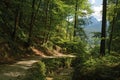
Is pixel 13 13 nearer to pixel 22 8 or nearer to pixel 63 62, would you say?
pixel 22 8

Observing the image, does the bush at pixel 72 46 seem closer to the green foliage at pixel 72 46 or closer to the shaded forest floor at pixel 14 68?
the green foliage at pixel 72 46

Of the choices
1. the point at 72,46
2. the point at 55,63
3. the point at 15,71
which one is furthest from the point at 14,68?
the point at 72,46

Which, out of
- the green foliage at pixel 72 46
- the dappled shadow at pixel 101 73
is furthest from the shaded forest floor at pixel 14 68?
the green foliage at pixel 72 46

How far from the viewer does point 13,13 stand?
27062 millimetres

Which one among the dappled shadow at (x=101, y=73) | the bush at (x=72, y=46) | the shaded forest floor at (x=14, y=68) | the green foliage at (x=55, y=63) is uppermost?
the dappled shadow at (x=101, y=73)

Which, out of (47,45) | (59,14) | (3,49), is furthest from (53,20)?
(3,49)

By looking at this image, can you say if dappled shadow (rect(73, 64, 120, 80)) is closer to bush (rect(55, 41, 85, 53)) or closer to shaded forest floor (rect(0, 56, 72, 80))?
shaded forest floor (rect(0, 56, 72, 80))

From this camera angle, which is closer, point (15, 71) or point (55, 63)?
point (15, 71)

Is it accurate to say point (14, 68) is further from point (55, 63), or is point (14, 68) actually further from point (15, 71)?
point (55, 63)

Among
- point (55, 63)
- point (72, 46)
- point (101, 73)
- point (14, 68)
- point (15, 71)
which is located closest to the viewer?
point (101, 73)

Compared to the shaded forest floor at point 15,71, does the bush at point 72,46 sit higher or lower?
lower

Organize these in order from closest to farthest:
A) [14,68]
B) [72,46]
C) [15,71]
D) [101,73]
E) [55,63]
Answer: [101,73]
[15,71]
[14,68]
[55,63]
[72,46]

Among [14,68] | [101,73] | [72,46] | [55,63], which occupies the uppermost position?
[101,73]

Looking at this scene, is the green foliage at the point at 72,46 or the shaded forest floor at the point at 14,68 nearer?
the shaded forest floor at the point at 14,68
